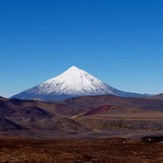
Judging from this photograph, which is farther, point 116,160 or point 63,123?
point 63,123

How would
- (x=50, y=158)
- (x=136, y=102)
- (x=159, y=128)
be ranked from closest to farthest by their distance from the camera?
(x=50, y=158) < (x=159, y=128) < (x=136, y=102)

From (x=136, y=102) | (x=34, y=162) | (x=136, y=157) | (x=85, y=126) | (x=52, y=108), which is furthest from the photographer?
(x=136, y=102)

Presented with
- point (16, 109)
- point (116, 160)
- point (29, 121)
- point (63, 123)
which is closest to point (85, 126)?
point (63, 123)

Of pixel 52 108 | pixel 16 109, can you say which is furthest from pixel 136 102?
pixel 16 109

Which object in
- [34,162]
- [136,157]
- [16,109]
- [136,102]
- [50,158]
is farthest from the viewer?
[136,102]

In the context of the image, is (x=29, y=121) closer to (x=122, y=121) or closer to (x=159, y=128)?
(x=122, y=121)

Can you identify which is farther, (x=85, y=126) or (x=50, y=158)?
(x=85, y=126)

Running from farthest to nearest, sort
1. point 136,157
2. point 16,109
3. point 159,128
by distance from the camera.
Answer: point 16,109 → point 159,128 → point 136,157
